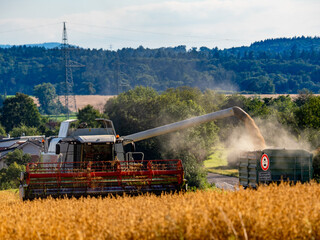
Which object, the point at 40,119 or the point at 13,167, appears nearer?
the point at 13,167

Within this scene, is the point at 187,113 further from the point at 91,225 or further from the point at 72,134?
the point at 91,225

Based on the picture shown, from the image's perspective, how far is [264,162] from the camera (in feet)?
76.0

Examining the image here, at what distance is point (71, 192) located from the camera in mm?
18016

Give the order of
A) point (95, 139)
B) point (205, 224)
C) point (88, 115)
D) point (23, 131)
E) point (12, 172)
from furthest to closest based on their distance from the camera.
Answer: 1. point (23, 131)
2. point (88, 115)
3. point (12, 172)
4. point (95, 139)
5. point (205, 224)

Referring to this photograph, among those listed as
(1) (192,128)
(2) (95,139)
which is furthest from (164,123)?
(2) (95,139)

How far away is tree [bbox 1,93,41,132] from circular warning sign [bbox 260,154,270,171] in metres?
137

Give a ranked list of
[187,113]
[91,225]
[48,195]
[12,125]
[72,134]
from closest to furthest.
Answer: [91,225] < [48,195] < [72,134] < [187,113] < [12,125]

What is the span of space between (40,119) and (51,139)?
135879 mm

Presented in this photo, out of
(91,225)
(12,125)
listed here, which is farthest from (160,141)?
(12,125)

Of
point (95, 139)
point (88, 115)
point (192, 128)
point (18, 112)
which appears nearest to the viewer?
point (95, 139)

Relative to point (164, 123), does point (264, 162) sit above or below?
above

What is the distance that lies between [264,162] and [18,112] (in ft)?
458

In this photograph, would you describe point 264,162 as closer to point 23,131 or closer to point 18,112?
point 23,131

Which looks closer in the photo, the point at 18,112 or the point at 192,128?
the point at 192,128
